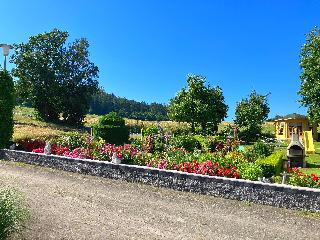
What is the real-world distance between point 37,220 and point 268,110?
168ft

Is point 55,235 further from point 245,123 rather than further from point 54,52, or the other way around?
point 54,52

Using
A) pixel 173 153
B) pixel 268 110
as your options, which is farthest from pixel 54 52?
pixel 173 153

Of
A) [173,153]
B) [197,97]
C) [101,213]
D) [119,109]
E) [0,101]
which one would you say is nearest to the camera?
[101,213]

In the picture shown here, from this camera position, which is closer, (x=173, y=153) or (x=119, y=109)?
(x=173, y=153)

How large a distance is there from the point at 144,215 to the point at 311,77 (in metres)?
35.9

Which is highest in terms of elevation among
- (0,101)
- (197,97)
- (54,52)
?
(54,52)

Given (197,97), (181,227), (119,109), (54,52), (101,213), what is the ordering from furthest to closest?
(119,109)
(54,52)
(197,97)
(101,213)
(181,227)

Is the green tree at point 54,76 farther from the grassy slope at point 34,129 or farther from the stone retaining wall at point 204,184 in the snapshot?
the stone retaining wall at point 204,184

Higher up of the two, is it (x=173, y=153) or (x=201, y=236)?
(x=173, y=153)

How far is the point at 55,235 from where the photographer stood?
9633 mm

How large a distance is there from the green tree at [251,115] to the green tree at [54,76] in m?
23.9

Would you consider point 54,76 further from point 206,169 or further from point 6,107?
point 206,169

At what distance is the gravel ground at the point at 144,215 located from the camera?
1008 centimetres

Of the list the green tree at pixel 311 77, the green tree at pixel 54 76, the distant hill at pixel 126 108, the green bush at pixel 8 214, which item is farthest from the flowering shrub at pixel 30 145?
the distant hill at pixel 126 108
